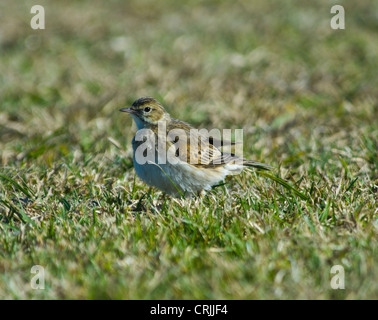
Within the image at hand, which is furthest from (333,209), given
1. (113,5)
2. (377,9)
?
(113,5)

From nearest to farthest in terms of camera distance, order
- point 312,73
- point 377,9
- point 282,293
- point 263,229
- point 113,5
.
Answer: point 282,293
point 263,229
point 312,73
point 377,9
point 113,5

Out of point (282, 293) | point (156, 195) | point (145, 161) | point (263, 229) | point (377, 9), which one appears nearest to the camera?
point (282, 293)

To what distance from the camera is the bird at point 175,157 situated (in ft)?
18.0

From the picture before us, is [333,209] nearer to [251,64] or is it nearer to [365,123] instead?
[365,123]

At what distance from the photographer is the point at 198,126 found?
844cm

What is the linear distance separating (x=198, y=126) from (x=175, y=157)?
2.86 m

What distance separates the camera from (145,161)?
5.48m

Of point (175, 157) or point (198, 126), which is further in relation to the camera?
point (198, 126)

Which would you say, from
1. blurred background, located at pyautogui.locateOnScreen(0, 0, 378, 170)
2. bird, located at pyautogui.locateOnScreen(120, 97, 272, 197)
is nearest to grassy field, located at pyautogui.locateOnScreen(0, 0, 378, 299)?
blurred background, located at pyautogui.locateOnScreen(0, 0, 378, 170)

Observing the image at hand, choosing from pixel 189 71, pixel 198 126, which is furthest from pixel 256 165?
pixel 189 71

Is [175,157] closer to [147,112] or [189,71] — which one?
[147,112]

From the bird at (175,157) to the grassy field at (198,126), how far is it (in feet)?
0.68

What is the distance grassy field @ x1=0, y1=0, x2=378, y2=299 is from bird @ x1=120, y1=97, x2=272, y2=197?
0.21m

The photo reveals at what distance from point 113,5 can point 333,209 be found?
41.5 feet
